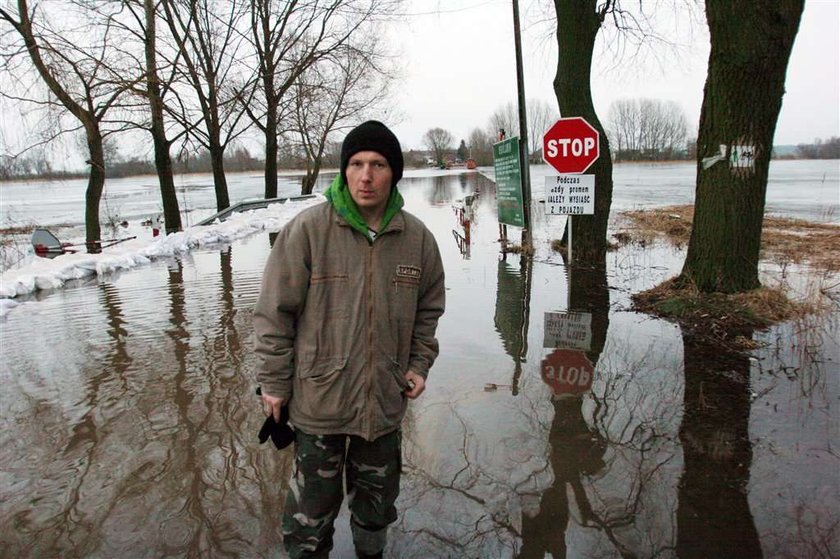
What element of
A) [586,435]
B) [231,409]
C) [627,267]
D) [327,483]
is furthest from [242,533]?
[627,267]

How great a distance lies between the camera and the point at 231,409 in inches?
158

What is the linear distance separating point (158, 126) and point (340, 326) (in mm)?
15570

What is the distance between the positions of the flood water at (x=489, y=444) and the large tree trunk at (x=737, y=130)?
108cm

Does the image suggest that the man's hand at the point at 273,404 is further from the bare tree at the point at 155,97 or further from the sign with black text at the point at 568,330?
the bare tree at the point at 155,97

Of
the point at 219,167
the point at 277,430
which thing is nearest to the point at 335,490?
the point at 277,430

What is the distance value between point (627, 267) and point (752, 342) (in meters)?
4.23

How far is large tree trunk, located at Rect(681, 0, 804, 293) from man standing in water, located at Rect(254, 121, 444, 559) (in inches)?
207

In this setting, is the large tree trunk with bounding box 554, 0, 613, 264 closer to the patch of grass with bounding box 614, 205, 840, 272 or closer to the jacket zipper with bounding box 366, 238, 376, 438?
the patch of grass with bounding box 614, 205, 840, 272

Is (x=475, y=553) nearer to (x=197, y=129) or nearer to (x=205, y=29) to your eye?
(x=197, y=129)

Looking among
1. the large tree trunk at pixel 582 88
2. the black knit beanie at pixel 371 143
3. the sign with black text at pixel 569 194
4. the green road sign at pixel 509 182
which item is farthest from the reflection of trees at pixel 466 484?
the green road sign at pixel 509 182

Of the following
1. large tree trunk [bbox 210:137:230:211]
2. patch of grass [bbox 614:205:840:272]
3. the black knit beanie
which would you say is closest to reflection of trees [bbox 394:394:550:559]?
the black knit beanie

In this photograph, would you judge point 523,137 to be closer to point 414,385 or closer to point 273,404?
point 414,385

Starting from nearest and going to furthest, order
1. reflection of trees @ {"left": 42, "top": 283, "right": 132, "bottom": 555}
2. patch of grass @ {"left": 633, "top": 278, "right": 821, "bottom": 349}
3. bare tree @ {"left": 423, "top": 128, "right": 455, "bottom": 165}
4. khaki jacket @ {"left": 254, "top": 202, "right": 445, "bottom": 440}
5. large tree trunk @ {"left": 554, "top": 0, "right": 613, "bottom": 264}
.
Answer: khaki jacket @ {"left": 254, "top": 202, "right": 445, "bottom": 440}, reflection of trees @ {"left": 42, "top": 283, "right": 132, "bottom": 555}, patch of grass @ {"left": 633, "top": 278, "right": 821, "bottom": 349}, large tree trunk @ {"left": 554, "top": 0, "right": 613, "bottom": 264}, bare tree @ {"left": 423, "top": 128, "right": 455, "bottom": 165}

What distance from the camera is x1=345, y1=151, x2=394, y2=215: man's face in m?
2.20
